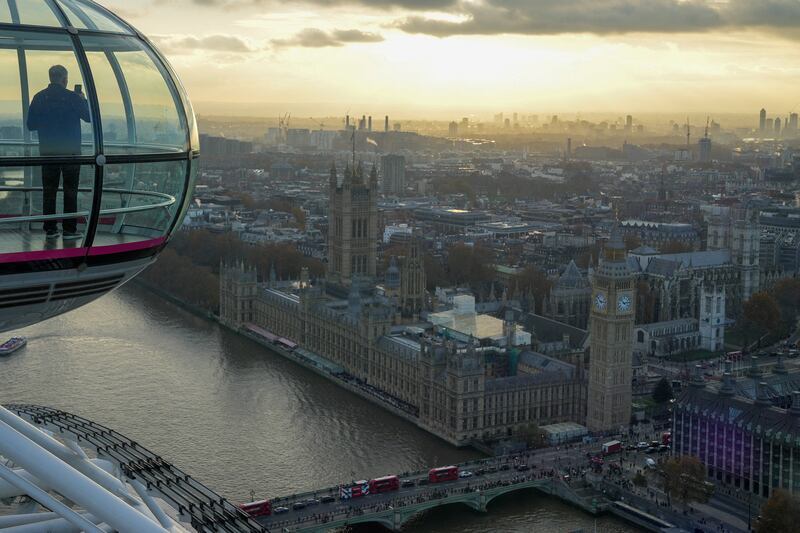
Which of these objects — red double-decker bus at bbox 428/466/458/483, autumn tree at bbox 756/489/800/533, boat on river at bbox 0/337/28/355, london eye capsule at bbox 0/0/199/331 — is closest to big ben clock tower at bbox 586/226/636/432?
red double-decker bus at bbox 428/466/458/483

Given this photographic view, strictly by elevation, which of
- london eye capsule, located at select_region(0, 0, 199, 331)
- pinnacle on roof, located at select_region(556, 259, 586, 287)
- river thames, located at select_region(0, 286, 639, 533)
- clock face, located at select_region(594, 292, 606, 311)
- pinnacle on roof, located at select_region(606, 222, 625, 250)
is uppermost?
london eye capsule, located at select_region(0, 0, 199, 331)

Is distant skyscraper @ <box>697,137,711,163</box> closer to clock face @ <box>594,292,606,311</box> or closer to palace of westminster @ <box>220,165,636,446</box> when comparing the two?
palace of westminster @ <box>220,165,636,446</box>

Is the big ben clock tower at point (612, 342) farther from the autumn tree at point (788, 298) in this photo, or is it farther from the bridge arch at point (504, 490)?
the autumn tree at point (788, 298)

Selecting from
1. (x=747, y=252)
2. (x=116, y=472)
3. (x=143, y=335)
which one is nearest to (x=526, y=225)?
(x=747, y=252)

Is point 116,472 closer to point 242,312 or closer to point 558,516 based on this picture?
point 558,516

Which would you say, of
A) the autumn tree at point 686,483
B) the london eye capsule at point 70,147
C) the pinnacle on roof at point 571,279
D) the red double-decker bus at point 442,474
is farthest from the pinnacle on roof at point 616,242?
the london eye capsule at point 70,147

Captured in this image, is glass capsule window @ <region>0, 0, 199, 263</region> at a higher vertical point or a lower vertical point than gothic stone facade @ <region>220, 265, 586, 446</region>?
higher

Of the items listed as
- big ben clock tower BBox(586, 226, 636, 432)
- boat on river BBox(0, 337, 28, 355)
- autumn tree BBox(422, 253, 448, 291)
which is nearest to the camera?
big ben clock tower BBox(586, 226, 636, 432)
